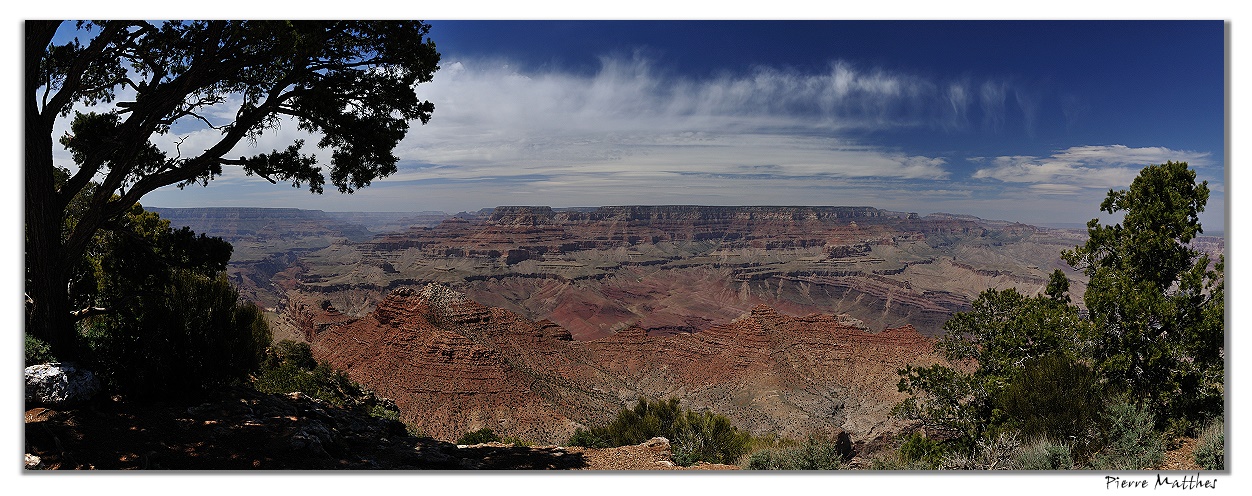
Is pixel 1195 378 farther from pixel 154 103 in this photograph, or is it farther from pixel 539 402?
pixel 539 402

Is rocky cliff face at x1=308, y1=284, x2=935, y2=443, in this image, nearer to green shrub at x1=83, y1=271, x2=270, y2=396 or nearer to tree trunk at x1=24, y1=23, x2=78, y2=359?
green shrub at x1=83, y1=271, x2=270, y2=396

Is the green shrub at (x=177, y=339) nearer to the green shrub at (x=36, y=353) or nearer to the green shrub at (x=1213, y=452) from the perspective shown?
the green shrub at (x=36, y=353)

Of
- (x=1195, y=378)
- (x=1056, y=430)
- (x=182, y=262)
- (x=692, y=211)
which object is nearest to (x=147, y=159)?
(x=182, y=262)

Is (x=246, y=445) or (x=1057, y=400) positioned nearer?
(x=246, y=445)

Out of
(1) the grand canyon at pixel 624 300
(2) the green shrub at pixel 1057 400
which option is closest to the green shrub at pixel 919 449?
(2) the green shrub at pixel 1057 400

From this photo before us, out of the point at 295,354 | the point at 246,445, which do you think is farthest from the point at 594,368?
the point at 246,445

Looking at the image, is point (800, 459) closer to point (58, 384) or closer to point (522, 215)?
point (58, 384)
